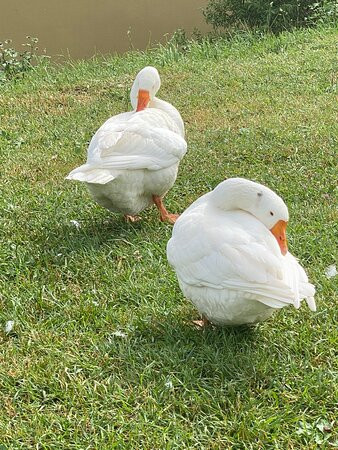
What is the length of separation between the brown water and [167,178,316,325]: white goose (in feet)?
28.6

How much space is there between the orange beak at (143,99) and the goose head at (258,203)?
180 cm

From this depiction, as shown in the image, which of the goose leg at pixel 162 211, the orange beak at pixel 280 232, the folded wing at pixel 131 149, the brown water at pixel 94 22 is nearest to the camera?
the orange beak at pixel 280 232

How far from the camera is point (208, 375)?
9.64 ft

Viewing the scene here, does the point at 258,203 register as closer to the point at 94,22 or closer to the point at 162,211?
the point at 162,211

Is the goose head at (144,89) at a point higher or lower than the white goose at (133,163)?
higher

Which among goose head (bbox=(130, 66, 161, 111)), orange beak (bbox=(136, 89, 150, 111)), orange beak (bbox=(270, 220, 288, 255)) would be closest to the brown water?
goose head (bbox=(130, 66, 161, 111))

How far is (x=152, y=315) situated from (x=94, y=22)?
9.49 m

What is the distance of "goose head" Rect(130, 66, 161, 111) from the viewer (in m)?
4.85

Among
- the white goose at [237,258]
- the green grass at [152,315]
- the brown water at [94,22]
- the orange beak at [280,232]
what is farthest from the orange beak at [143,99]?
the brown water at [94,22]

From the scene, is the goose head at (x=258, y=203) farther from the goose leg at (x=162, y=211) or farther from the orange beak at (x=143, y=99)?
the orange beak at (x=143, y=99)

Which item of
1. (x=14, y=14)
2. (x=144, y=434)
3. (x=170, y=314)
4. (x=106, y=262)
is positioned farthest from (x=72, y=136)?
(x=14, y=14)

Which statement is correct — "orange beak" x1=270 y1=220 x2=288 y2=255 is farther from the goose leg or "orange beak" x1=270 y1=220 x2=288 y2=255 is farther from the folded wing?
the goose leg

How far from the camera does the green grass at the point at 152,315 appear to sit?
2.69 m

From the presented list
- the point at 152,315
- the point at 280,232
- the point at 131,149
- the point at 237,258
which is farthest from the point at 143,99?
the point at 237,258
